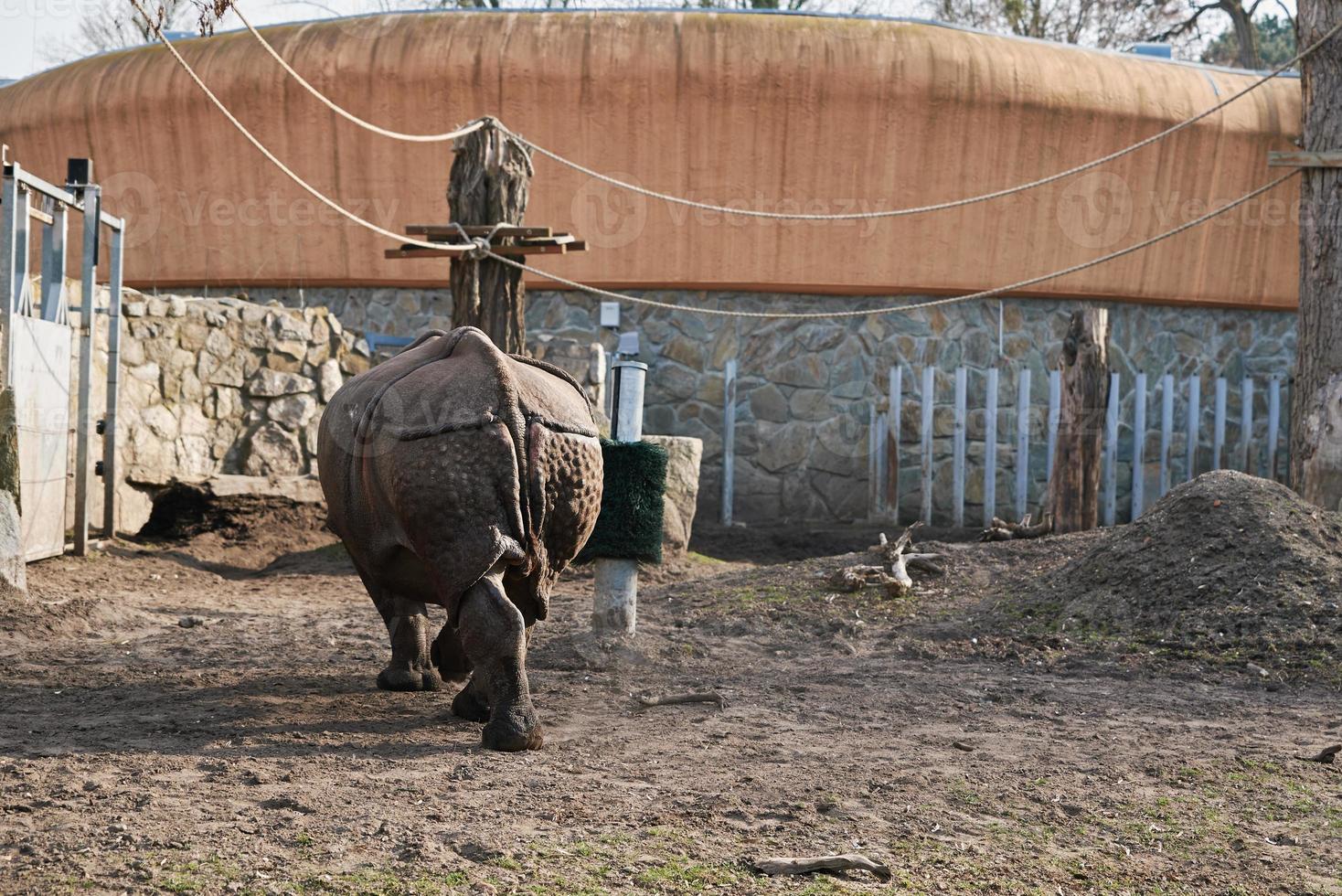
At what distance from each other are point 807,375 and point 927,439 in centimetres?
129

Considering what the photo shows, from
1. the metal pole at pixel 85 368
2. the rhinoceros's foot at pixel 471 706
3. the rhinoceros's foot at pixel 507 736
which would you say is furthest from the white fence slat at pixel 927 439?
the rhinoceros's foot at pixel 507 736

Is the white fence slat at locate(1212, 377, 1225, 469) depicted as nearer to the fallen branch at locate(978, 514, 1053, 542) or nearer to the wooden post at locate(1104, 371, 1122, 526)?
the wooden post at locate(1104, 371, 1122, 526)

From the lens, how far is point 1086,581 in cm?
717

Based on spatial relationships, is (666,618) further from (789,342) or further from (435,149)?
(435,149)

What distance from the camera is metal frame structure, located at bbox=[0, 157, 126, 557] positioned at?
7.67 m

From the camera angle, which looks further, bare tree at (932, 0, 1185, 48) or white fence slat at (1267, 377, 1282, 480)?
bare tree at (932, 0, 1185, 48)

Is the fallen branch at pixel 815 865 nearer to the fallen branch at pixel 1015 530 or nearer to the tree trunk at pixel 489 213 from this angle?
the tree trunk at pixel 489 213

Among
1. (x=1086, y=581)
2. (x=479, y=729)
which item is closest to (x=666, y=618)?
(x=1086, y=581)

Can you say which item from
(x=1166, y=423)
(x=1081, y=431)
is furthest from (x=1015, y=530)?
(x=1166, y=423)

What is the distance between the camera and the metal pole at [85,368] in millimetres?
8656

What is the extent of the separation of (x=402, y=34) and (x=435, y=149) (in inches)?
43.9

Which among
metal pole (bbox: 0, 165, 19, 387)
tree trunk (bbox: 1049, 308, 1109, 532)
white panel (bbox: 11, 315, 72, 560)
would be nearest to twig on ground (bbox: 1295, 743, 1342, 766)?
tree trunk (bbox: 1049, 308, 1109, 532)

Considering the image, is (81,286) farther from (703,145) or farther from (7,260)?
(703,145)

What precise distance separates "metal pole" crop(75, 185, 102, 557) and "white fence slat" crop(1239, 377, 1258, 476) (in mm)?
10518
